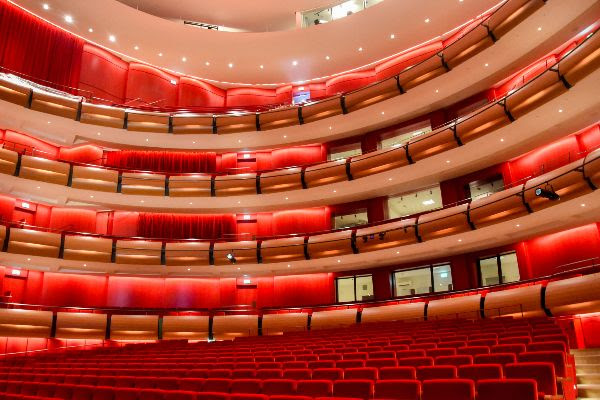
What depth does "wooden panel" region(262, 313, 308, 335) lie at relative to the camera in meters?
11.5

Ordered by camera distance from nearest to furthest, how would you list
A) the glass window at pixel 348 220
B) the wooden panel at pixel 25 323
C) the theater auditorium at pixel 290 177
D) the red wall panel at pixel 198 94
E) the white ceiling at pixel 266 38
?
1. the theater auditorium at pixel 290 177
2. the wooden panel at pixel 25 323
3. the white ceiling at pixel 266 38
4. the glass window at pixel 348 220
5. the red wall panel at pixel 198 94

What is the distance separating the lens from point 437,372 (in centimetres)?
384

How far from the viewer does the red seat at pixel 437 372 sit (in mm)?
3760

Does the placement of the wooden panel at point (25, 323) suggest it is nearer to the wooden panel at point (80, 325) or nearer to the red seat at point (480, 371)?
the wooden panel at point (80, 325)

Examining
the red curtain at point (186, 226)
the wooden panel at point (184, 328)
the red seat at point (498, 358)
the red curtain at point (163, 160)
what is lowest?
the red seat at point (498, 358)

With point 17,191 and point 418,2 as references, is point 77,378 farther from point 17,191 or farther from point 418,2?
point 418,2

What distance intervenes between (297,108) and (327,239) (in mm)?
5018

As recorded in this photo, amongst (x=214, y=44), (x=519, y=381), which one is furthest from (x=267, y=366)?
(x=214, y=44)

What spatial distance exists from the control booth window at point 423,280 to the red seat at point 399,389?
357 inches

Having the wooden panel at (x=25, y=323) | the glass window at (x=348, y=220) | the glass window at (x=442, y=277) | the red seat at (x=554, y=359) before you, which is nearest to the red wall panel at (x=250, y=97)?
the glass window at (x=348, y=220)

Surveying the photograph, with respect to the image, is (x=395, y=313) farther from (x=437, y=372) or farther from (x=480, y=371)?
(x=480, y=371)

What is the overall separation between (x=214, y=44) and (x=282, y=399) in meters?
14.5

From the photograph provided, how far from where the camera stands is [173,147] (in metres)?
15.3

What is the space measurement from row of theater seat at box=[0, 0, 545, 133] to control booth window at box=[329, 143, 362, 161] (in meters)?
1.26
